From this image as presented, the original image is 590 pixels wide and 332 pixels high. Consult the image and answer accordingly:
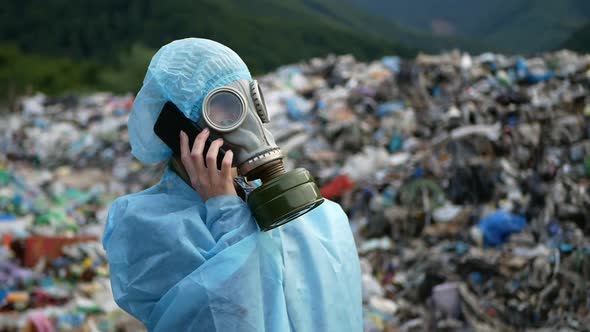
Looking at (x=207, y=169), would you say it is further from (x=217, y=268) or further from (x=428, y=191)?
(x=428, y=191)

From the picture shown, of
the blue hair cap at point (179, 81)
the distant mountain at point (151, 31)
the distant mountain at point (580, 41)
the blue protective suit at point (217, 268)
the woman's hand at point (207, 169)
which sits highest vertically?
the distant mountain at point (151, 31)

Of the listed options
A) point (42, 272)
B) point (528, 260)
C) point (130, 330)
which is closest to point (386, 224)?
point (528, 260)

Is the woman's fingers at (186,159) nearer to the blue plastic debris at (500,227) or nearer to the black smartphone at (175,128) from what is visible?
the black smartphone at (175,128)

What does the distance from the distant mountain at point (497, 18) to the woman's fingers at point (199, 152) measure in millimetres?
51206

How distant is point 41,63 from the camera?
30.3m

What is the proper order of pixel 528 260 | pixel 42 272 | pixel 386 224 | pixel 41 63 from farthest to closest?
1. pixel 41 63
2. pixel 386 224
3. pixel 42 272
4. pixel 528 260

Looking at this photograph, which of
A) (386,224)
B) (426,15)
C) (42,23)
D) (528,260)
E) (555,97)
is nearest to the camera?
(528,260)

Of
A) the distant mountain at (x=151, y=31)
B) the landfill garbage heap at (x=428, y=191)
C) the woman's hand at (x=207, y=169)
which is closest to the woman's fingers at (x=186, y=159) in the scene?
the woman's hand at (x=207, y=169)

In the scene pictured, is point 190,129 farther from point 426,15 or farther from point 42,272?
point 426,15

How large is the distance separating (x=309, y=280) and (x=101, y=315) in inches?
128

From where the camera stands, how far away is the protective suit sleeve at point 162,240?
1.48m

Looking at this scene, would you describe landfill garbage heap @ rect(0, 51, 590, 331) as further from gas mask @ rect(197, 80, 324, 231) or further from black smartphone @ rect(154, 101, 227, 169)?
gas mask @ rect(197, 80, 324, 231)

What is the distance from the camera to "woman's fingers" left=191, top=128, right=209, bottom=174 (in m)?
1.46

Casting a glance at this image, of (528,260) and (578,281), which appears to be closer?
(578,281)
